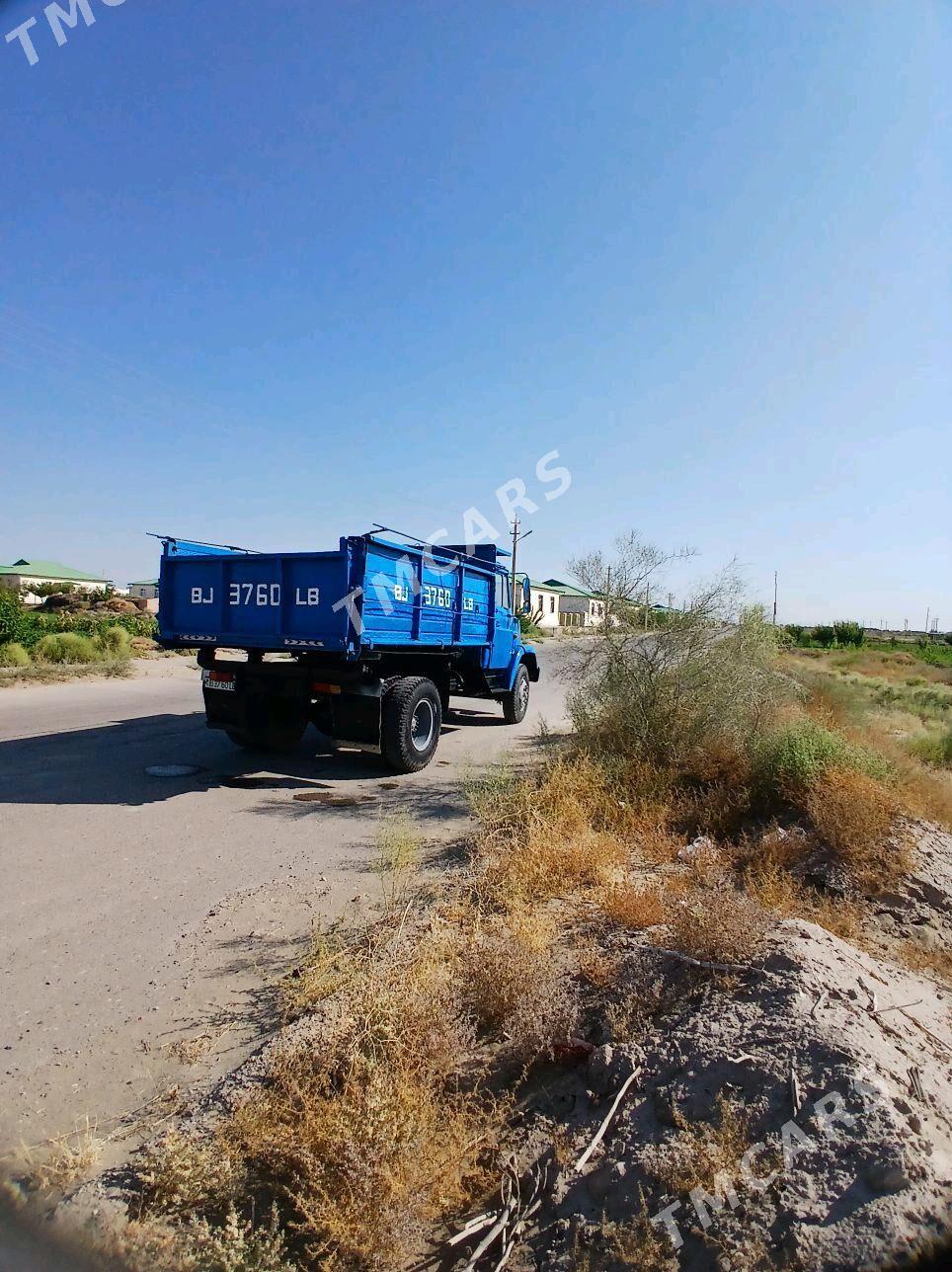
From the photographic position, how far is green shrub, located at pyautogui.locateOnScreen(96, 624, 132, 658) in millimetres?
21425

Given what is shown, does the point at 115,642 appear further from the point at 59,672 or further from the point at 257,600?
the point at 257,600

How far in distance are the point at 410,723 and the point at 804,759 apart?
4366 millimetres

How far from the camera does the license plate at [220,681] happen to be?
320 inches

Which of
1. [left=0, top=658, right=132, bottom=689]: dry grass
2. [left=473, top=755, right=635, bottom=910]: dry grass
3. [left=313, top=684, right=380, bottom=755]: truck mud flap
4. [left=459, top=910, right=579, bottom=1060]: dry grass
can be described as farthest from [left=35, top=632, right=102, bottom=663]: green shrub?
[left=459, top=910, right=579, bottom=1060]: dry grass

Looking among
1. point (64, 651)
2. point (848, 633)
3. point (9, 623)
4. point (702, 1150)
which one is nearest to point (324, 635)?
point (702, 1150)

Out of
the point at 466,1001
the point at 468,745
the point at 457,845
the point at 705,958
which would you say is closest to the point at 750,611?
the point at 468,745

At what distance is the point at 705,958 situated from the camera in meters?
3.20

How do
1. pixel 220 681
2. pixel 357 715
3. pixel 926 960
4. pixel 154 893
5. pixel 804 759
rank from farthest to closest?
pixel 220 681 < pixel 357 715 < pixel 804 759 < pixel 154 893 < pixel 926 960

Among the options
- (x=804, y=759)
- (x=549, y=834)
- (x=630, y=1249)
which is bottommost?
(x=630, y=1249)

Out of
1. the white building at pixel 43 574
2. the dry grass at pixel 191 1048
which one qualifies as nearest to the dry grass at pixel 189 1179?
the dry grass at pixel 191 1048

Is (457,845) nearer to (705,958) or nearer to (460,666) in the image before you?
(705,958)

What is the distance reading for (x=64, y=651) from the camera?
20.1 metres

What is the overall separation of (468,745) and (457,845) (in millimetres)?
4770

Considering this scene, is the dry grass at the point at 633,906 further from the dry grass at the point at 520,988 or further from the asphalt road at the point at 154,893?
the asphalt road at the point at 154,893
